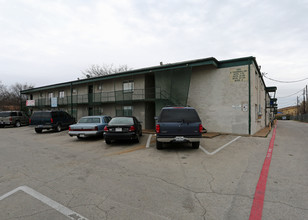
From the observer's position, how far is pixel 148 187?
3.76 m

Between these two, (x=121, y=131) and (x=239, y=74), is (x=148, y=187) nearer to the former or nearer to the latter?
(x=121, y=131)

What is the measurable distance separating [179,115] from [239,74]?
781 cm

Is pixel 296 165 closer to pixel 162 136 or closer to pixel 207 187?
pixel 207 187

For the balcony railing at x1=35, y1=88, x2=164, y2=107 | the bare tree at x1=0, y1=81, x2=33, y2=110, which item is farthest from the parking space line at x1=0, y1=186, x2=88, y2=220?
the bare tree at x1=0, y1=81, x2=33, y2=110

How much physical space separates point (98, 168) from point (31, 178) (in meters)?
1.65

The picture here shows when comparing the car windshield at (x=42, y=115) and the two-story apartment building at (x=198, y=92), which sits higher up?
the two-story apartment building at (x=198, y=92)

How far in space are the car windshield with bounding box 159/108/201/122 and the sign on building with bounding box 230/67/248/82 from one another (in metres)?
7.22

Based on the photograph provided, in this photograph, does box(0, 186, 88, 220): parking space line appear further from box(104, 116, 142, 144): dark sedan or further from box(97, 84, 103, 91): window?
box(97, 84, 103, 91): window

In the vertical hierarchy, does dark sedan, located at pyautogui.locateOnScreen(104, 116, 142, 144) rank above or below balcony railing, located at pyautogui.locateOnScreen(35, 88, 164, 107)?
below

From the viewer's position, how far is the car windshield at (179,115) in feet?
23.2

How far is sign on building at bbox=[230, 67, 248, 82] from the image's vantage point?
1210 centimetres

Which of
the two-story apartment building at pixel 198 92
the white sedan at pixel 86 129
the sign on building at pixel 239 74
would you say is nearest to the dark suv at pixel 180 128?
the white sedan at pixel 86 129

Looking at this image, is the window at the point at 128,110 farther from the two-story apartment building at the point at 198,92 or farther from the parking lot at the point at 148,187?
the parking lot at the point at 148,187

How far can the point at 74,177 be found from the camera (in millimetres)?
4402
